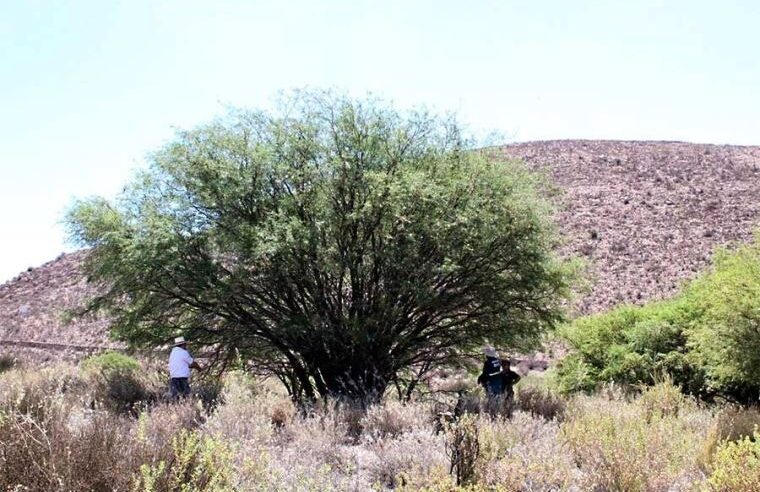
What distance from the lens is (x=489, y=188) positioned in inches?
596

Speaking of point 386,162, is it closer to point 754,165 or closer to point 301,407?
point 301,407

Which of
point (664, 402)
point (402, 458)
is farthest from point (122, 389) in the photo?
point (664, 402)

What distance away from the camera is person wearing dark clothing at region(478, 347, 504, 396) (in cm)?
1398

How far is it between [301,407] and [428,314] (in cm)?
437

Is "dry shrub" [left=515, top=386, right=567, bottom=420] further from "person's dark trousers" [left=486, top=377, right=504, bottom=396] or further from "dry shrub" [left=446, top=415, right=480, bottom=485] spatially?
"dry shrub" [left=446, top=415, right=480, bottom=485]

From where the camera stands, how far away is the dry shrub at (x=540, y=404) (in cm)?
1287

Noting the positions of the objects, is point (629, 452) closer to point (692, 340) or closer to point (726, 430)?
point (726, 430)

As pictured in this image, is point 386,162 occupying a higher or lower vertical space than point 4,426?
higher

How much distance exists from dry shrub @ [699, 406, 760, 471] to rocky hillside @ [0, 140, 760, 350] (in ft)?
73.0

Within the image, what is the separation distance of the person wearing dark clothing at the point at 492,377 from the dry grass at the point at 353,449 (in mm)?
911

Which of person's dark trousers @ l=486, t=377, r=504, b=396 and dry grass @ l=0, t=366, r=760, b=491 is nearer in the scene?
dry grass @ l=0, t=366, r=760, b=491

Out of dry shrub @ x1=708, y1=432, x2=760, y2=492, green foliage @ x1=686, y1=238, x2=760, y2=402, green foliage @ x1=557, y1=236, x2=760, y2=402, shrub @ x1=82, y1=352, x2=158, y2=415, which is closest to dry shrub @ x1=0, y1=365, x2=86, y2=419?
shrub @ x1=82, y1=352, x2=158, y2=415

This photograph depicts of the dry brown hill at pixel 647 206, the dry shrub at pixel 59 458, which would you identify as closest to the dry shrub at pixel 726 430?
the dry shrub at pixel 59 458

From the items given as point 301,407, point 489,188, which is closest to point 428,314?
point 489,188
